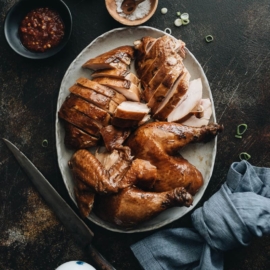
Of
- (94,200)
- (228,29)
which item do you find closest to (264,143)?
(228,29)

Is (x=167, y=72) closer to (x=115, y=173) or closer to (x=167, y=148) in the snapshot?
(x=167, y=148)

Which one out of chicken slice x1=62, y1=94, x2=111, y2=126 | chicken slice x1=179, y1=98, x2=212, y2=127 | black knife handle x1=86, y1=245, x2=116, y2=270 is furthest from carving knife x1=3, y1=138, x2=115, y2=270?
chicken slice x1=179, y1=98, x2=212, y2=127

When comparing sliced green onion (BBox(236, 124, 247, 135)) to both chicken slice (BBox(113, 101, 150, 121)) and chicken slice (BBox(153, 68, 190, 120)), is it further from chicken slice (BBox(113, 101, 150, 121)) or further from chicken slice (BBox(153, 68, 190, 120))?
chicken slice (BBox(113, 101, 150, 121))

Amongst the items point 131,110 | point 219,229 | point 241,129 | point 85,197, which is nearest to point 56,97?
point 131,110

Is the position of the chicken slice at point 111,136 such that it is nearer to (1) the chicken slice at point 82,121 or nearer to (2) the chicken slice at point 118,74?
(1) the chicken slice at point 82,121

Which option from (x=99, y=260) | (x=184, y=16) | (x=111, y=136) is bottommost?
(x=99, y=260)

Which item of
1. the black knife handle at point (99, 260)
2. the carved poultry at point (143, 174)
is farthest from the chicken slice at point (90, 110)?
the black knife handle at point (99, 260)

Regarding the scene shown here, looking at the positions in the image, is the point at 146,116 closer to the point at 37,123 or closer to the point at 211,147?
the point at 211,147
